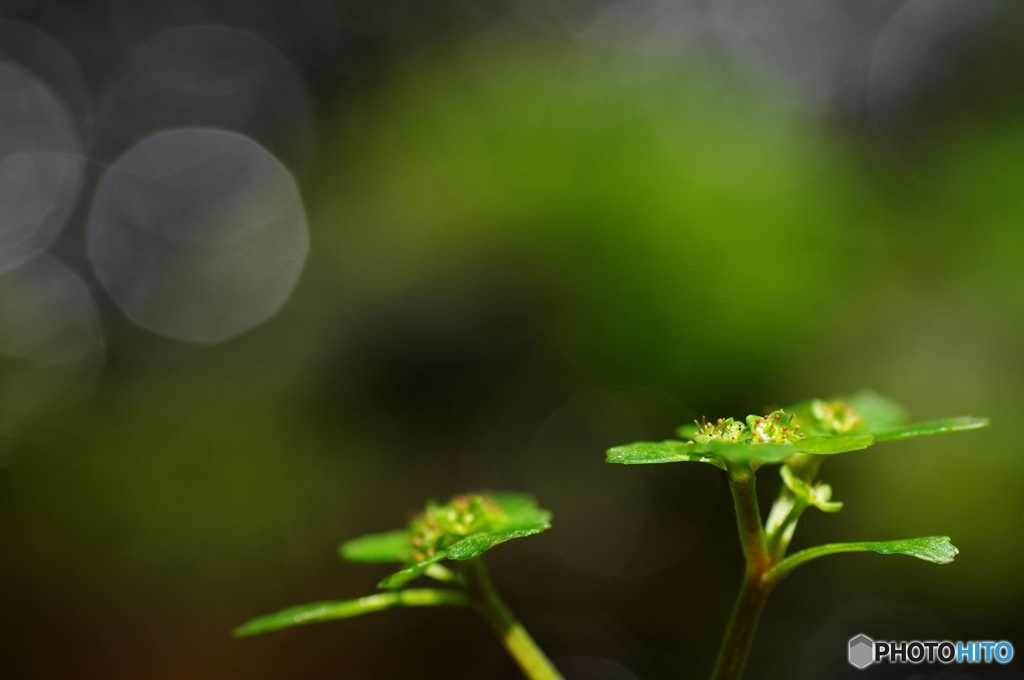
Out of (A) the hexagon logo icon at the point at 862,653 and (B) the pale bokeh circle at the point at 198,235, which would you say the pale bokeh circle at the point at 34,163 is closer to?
(B) the pale bokeh circle at the point at 198,235

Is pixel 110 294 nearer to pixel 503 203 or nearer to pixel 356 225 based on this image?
pixel 356 225

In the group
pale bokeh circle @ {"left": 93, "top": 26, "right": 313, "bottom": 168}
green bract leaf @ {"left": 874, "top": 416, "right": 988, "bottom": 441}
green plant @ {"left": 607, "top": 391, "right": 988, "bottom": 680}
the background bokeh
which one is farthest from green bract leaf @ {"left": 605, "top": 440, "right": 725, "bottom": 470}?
pale bokeh circle @ {"left": 93, "top": 26, "right": 313, "bottom": 168}

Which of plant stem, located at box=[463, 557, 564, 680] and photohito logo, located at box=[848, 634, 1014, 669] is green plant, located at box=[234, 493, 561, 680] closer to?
plant stem, located at box=[463, 557, 564, 680]

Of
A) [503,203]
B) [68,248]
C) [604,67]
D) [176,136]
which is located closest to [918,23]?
[604,67]

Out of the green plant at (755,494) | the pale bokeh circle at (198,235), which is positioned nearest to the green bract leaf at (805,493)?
the green plant at (755,494)

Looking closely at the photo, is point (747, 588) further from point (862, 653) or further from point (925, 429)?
point (862, 653)

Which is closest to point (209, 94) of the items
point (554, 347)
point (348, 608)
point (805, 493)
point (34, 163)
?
point (34, 163)
